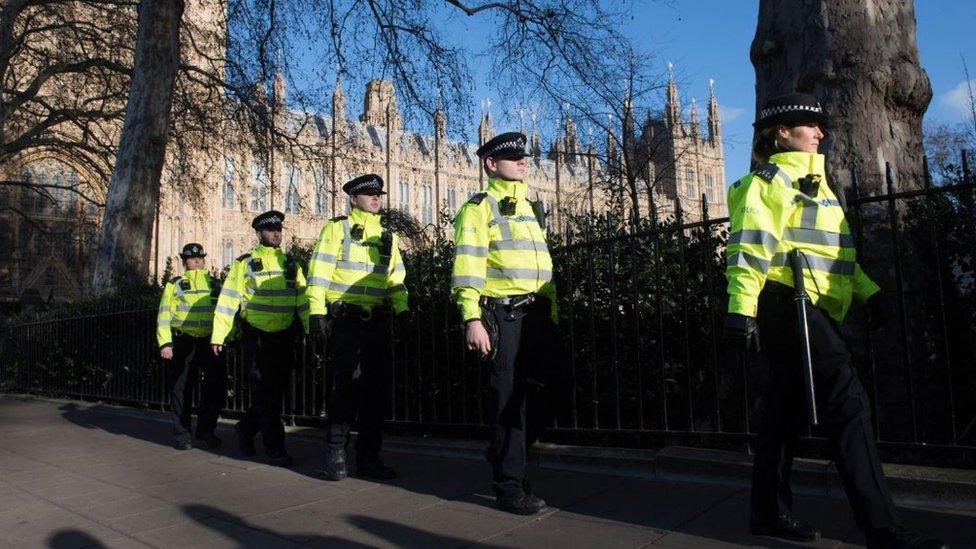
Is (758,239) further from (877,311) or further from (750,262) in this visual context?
(877,311)

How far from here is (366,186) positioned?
5.19 meters

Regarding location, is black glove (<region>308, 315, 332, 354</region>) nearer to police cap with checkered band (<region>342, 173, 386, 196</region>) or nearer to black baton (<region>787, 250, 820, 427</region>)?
police cap with checkered band (<region>342, 173, 386, 196</region>)

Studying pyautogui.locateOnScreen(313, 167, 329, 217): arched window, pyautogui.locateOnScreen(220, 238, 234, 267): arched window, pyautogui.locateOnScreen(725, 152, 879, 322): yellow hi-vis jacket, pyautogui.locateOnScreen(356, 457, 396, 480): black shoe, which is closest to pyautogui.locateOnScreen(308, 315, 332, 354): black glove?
pyautogui.locateOnScreen(356, 457, 396, 480): black shoe

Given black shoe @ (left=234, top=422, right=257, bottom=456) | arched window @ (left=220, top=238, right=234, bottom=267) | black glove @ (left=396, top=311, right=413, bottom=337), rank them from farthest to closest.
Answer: arched window @ (left=220, top=238, right=234, bottom=267) < black shoe @ (left=234, top=422, right=257, bottom=456) < black glove @ (left=396, top=311, right=413, bottom=337)

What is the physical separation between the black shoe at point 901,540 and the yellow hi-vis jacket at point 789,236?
0.86m

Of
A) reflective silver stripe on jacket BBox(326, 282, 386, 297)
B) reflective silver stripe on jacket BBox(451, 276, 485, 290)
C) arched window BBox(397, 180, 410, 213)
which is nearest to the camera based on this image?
reflective silver stripe on jacket BBox(451, 276, 485, 290)

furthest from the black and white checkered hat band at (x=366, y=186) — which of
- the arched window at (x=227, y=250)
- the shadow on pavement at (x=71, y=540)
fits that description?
the arched window at (x=227, y=250)

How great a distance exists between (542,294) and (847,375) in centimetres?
163

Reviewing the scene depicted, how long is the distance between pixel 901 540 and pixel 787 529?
1.66 ft

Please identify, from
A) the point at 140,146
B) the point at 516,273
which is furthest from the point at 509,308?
the point at 140,146

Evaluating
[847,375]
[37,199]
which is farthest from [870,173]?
[37,199]

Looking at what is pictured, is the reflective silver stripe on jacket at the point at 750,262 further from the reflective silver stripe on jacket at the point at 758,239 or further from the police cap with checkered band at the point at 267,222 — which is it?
the police cap with checkered band at the point at 267,222

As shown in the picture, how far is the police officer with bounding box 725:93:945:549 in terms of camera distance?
282 centimetres

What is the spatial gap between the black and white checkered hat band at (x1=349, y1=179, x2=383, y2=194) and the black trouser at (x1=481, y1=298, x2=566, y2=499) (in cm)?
176
